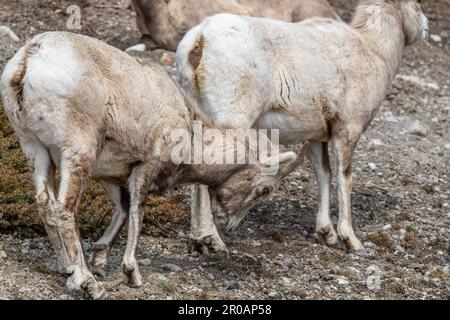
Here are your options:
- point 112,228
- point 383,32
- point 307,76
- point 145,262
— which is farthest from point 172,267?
point 383,32

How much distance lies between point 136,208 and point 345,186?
9.37 feet

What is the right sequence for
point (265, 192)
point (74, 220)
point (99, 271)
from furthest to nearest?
point (265, 192)
point (99, 271)
point (74, 220)

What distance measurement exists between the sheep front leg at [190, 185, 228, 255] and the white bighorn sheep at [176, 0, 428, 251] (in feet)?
0.04

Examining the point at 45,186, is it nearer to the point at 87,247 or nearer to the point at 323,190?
the point at 87,247

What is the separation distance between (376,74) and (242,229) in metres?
2.05

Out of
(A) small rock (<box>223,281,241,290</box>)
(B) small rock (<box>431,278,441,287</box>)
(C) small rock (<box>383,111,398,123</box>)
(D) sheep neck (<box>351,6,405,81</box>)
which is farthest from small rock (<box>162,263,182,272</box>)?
(C) small rock (<box>383,111,398,123</box>)

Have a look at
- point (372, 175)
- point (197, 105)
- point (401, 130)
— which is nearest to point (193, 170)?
point (197, 105)

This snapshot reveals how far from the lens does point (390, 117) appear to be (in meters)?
13.9

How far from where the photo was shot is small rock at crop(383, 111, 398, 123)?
13820 millimetres

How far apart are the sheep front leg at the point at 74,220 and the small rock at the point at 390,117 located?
23.9 ft

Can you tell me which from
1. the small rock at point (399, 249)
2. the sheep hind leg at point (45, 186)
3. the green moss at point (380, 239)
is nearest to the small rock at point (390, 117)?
the green moss at point (380, 239)

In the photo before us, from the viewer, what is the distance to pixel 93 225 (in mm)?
9242

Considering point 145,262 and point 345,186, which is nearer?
point 145,262

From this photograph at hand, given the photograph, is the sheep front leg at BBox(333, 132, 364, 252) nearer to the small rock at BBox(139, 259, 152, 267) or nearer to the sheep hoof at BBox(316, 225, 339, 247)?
the sheep hoof at BBox(316, 225, 339, 247)
